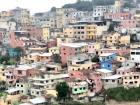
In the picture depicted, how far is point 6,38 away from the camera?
1071 inches

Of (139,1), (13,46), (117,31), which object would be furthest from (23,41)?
(139,1)

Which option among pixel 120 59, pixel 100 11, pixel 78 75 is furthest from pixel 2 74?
pixel 100 11

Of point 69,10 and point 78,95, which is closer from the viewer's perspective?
point 78,95

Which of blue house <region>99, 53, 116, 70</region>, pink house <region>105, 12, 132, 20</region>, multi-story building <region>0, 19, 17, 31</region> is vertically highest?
pink house <region>105, 12, 132, 20</region>

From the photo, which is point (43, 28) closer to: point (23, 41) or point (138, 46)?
point (23, 41)

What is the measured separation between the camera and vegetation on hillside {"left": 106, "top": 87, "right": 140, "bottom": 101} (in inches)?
717

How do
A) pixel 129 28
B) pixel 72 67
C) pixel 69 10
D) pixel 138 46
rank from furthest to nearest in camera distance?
1. pixel 69 10
2. pixel 129 28
3. pixel 138 46
4. pixel 72 67

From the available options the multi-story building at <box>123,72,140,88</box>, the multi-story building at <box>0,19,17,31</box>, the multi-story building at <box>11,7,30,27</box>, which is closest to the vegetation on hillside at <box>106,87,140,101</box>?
the multi-story building at <box>123,72,140,88</box>

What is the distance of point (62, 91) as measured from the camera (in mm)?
17703

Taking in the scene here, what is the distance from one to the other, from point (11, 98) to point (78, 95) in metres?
2.40

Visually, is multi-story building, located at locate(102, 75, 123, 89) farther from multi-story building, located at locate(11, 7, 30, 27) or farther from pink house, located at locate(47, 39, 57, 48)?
multi-story building, located at locate(11, 7, 30, 27)

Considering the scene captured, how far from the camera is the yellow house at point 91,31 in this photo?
2628 cm

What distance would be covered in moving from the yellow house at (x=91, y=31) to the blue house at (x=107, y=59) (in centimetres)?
522

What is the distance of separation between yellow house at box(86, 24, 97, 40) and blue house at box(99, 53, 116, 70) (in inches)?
206
